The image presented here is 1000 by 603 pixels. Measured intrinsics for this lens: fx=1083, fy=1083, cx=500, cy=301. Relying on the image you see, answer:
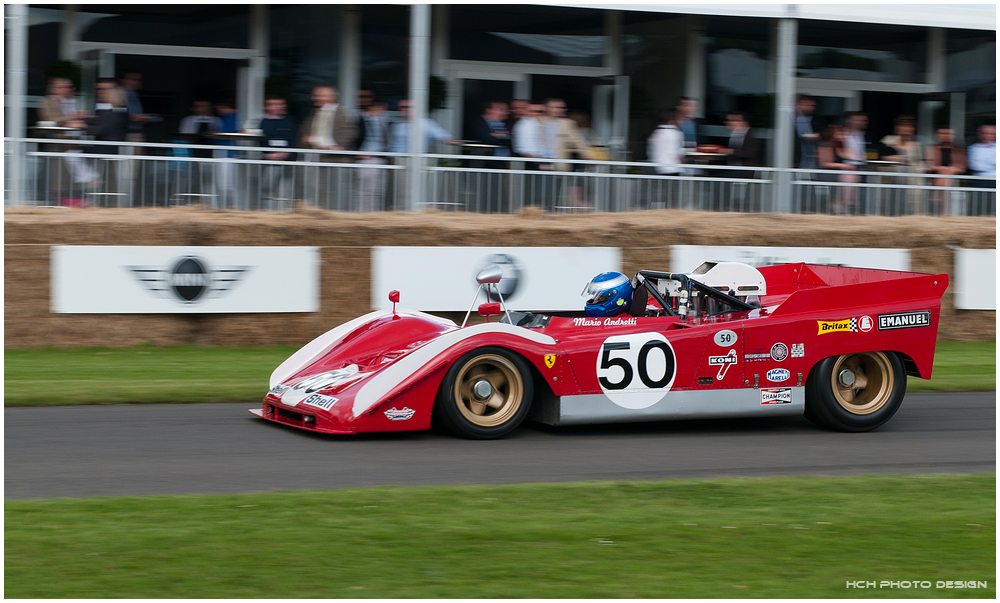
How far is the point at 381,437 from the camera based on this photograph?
6.95 metres

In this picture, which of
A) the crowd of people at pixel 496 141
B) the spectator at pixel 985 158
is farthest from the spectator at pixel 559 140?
the spectator at pixel 985 158

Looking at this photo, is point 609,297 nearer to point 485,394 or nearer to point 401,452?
point 485,394

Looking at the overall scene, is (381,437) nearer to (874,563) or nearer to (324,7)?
(874,563)

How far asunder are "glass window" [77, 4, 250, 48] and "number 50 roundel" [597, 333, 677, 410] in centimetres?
1094

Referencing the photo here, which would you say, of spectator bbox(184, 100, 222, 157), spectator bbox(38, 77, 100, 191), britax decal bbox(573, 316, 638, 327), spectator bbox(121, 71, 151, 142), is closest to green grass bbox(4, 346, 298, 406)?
spectator bbox(38, 77, 100, 191)

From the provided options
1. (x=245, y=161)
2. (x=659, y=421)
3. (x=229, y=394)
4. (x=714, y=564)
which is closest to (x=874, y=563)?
Answer: (x=714, y=564)

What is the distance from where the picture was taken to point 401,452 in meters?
6.46

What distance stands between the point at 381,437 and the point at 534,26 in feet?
37.5

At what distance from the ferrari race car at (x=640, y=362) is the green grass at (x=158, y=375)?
115 cm

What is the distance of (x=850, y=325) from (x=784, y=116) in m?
7.72

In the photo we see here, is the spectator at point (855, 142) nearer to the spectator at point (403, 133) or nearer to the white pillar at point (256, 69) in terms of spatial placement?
the spectator at point (403, 133)

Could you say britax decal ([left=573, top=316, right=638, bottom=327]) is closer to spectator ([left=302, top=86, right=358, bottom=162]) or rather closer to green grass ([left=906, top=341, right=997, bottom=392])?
green grass ([left=906, top=341, right=997, bottom=392])

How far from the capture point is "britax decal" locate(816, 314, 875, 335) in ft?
24.6

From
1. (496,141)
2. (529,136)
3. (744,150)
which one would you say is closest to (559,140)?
(529,136)
